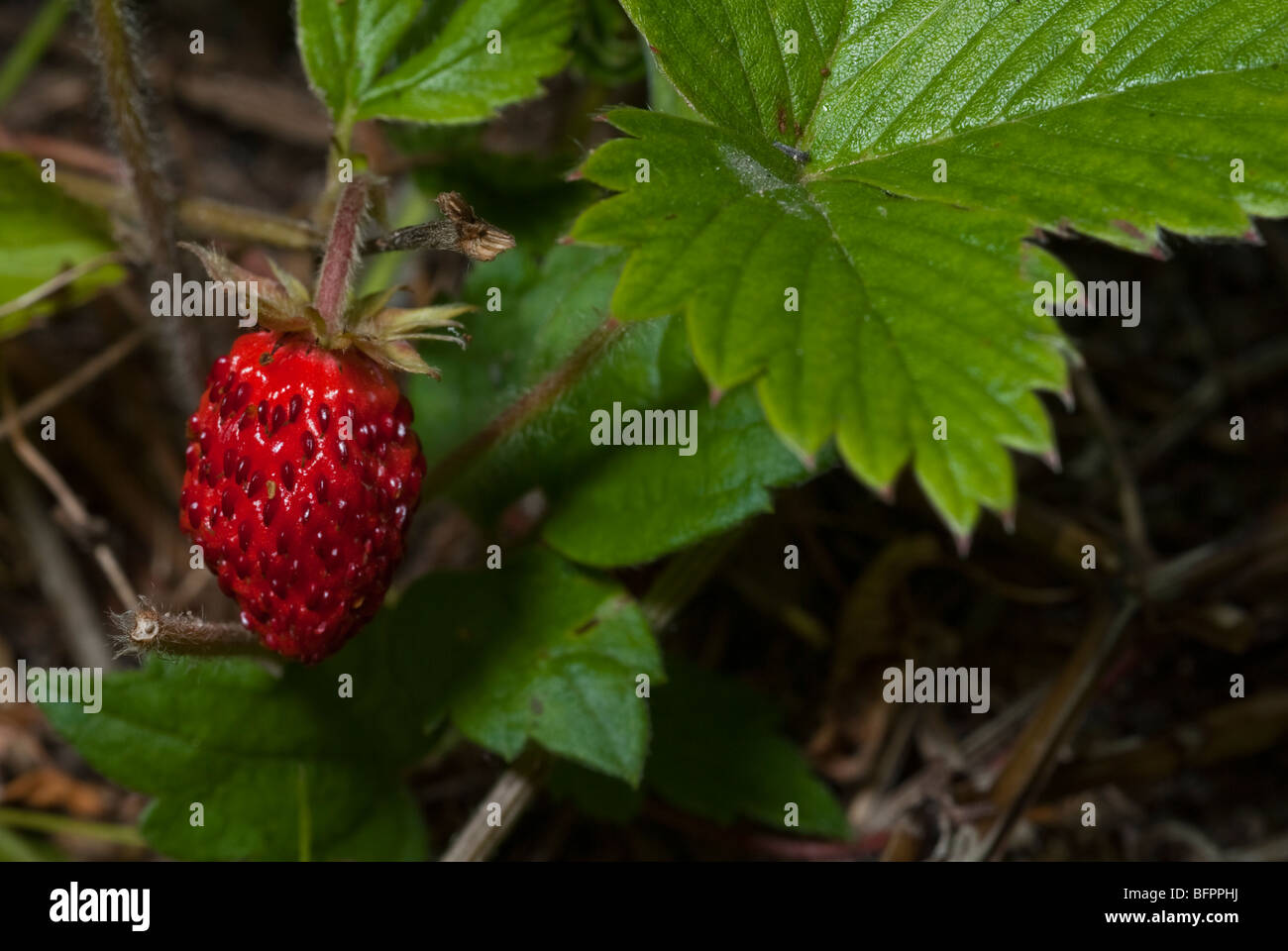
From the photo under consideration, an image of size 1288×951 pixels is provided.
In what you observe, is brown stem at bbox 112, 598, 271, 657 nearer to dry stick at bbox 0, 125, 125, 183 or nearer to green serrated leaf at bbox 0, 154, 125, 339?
green serrated leaf at bbox 0, 154, 125, 339

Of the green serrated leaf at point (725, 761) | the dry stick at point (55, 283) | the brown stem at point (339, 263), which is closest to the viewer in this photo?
the brown stem at point (339, 263)

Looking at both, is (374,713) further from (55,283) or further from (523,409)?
(55,283)

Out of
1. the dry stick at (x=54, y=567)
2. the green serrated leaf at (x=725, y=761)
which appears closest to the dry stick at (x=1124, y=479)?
the green serrated leaf at (x=725, y=761)

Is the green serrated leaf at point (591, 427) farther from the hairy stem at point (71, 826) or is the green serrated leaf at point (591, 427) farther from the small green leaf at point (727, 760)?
the hairy stem at point (71, 826)

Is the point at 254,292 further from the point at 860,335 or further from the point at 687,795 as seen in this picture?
the point at 687,795

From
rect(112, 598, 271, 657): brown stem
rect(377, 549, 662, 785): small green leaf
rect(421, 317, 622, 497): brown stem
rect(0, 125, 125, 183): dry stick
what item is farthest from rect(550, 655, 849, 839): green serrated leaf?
rect(0, 125, 125, 183): dry stick
